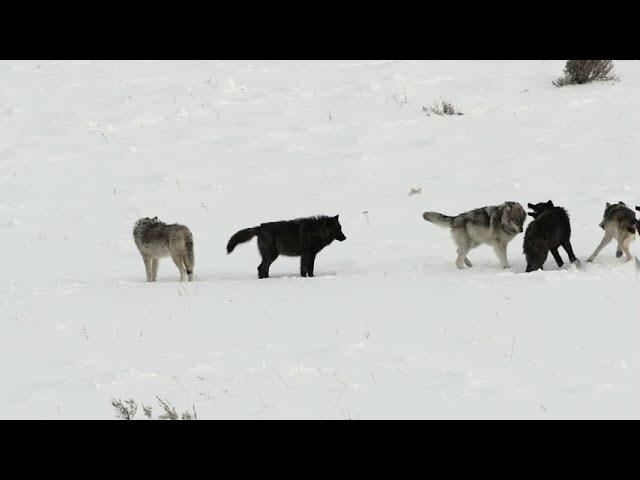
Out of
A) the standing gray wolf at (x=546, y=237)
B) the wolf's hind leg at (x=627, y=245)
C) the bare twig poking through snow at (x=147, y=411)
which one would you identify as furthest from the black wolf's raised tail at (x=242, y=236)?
the bare twig poking through snow at (x=147, y=411)

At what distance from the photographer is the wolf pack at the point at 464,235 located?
1210cm

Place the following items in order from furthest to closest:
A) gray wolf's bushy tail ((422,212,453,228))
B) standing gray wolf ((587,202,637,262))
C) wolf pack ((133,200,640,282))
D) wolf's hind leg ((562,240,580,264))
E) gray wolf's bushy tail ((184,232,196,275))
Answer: gray wolf's bushy tail ((422,212,453,228)) < gray wolf's bushy tail ((184,232,196,275)) < wolf's hind leg ((562,240,580,264)) < wolf pack ((133,200,640,282)) < standing gray wolf ((587,202,637,262))

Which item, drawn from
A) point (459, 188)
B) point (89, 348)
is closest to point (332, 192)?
point (459, 188)

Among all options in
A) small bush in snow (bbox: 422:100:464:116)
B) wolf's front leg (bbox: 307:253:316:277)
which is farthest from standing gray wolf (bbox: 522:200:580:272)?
small bush in snow (bbox: 422:100:464:116)

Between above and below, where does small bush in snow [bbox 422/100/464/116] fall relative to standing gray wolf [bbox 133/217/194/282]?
above

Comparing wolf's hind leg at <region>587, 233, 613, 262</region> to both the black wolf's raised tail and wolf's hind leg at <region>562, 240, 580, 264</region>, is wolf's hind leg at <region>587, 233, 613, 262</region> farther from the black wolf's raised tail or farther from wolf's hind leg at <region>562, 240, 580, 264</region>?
the black wolf's raised tail

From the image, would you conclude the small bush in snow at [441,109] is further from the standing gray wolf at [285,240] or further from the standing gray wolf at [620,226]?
the standing gray wolf at [620,226]

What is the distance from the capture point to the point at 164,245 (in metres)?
13.1

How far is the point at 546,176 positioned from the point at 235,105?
28.8 ft

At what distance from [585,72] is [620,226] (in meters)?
9.59

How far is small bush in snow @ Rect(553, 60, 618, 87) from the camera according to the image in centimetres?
2048

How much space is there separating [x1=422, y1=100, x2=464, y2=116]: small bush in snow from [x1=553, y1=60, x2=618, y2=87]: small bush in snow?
2827 mm

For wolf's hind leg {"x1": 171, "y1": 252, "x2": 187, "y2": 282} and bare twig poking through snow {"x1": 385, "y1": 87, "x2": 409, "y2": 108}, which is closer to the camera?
wolf's hind leg {"x1": 171, "y1": 252, "x2": 187, "y2": 282}

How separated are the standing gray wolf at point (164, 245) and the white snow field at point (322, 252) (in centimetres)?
31
